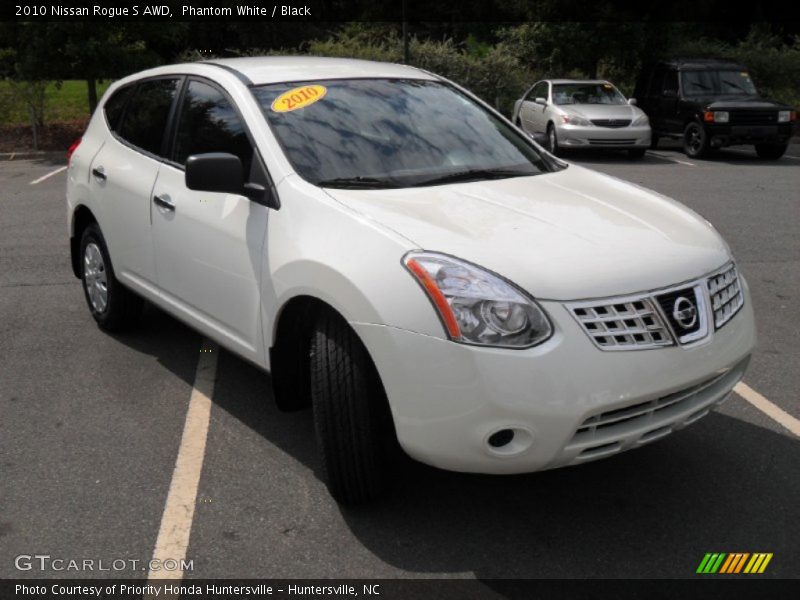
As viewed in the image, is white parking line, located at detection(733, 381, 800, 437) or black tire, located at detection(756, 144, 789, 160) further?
black tire, located at detection(756, 144, 789, 160)

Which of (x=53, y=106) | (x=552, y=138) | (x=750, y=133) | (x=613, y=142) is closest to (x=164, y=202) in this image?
(x=613, y=142)

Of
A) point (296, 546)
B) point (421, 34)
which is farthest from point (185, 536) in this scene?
point (421, 34)

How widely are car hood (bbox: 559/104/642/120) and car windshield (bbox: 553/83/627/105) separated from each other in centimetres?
37

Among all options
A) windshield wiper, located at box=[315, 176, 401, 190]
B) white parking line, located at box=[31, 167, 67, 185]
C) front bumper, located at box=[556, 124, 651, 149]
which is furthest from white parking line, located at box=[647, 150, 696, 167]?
windshield wiper, located at box=[315, 176, 401, 190]

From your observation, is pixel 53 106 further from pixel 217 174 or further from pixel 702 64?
pixel 217 174

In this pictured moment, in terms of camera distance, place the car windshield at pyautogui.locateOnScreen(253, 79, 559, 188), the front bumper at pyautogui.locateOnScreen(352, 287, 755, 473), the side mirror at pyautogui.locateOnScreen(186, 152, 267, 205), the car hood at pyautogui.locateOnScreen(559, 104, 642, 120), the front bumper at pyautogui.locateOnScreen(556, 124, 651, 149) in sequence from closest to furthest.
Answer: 1. the front bumper at pyautogui.locateOnScreen(352, 287, 755, 473)
2. the side mirror at pyautogui.locateOnScreen(186, 152, 267, 205)
3. the car windshield at pyautogui.locateOnScreen(253, 79, 559, 188)
4. the front bumper at pyautogui.locateOnScreen(556, 124, 651, 149)
5. the car hood at pyautogui.locateOnScreen(559, 104, 642, 120)

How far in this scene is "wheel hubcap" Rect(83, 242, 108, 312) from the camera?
5.45 m

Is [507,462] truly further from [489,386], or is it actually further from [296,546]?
[296,546]

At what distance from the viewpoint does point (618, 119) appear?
1605 cm

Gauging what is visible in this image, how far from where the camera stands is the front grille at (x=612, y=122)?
16.0 meters

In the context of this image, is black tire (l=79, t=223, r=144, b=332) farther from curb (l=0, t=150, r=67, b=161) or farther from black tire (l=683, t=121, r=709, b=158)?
black tire (l=683, t=121, r=709, b=158)

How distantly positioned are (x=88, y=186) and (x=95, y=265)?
50cm

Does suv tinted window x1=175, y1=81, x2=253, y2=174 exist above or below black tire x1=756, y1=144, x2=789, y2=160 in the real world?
above

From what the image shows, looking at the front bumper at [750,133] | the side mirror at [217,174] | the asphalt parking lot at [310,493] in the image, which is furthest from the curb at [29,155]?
the side mirror at [217,174]
